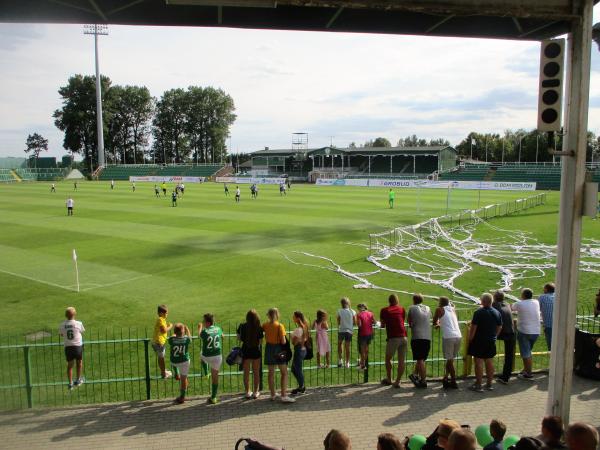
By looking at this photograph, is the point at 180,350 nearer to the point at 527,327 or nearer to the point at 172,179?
the point at 527,327

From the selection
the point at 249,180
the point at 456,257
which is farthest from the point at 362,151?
the point at 456,257

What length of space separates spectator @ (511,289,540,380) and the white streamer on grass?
5.22 metres

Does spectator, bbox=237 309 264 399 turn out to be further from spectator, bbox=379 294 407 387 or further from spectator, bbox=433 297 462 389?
spectator, bbox=433 297 462 389

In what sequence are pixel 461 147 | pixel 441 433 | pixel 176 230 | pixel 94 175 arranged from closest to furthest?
1. pixel 441 433
2. pixel 176 230
3. pixel 94 175
4. pixel 461 147

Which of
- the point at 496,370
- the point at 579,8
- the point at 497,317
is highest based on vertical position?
the point at 579,8

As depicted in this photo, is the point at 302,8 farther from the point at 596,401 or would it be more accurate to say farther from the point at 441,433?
the point at 596,401

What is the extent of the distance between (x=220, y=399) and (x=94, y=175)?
10627cm

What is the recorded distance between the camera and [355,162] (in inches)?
4117

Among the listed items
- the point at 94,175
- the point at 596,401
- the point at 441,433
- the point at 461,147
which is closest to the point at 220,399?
the point at 441,433

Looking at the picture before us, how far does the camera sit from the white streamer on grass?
1733cm

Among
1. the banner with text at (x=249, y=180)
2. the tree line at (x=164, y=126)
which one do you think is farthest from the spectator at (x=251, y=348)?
the tree line at (x=164, y=126)

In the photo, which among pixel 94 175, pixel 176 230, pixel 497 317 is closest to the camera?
pixel 497 317

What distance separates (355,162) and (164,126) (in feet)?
194

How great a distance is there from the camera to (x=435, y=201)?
155 ft
